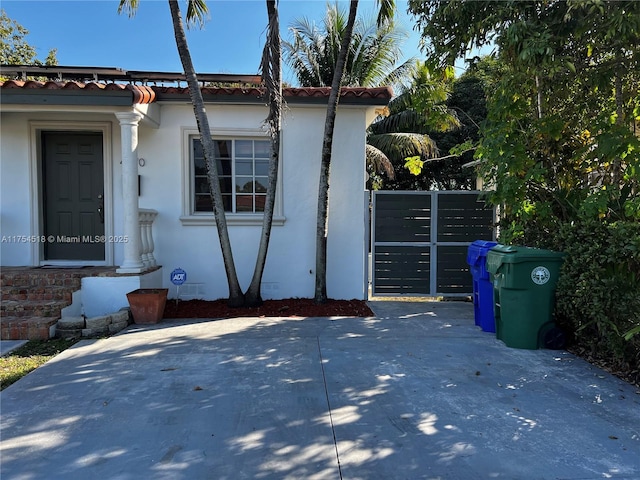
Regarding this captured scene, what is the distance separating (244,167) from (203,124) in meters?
1.33

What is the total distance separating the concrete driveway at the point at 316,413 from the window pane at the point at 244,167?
11.2 ft

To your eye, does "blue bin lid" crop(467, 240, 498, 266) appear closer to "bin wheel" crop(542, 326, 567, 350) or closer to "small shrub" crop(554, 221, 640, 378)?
"small shrub" crop(554, 221, 640, 378)

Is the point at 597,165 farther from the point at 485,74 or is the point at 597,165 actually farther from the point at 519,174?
the point at 485,74

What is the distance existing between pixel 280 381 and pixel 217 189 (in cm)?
369

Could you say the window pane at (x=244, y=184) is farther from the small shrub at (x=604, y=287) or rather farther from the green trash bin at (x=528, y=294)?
the small shrub at (x=604, y=287)

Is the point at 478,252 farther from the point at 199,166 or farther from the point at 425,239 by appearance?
the point at 199,166

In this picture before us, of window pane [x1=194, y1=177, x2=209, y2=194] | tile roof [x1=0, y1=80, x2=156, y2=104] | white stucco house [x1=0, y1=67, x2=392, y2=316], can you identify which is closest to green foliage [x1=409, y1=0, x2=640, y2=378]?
white stucco house [x1=0, y1=67, x2=392, y2=316]

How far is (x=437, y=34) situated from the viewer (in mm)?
4754

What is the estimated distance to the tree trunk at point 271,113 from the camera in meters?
6.46

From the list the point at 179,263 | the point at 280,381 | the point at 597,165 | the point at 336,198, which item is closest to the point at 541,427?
the point at 280,381

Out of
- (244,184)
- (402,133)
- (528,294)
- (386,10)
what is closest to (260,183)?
(244,184)

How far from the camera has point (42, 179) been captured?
7.36 meters

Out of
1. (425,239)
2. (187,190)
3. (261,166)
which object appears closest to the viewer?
(187,190)

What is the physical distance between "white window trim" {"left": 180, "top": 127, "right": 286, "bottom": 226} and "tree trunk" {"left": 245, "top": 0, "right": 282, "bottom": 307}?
1.99 ft
